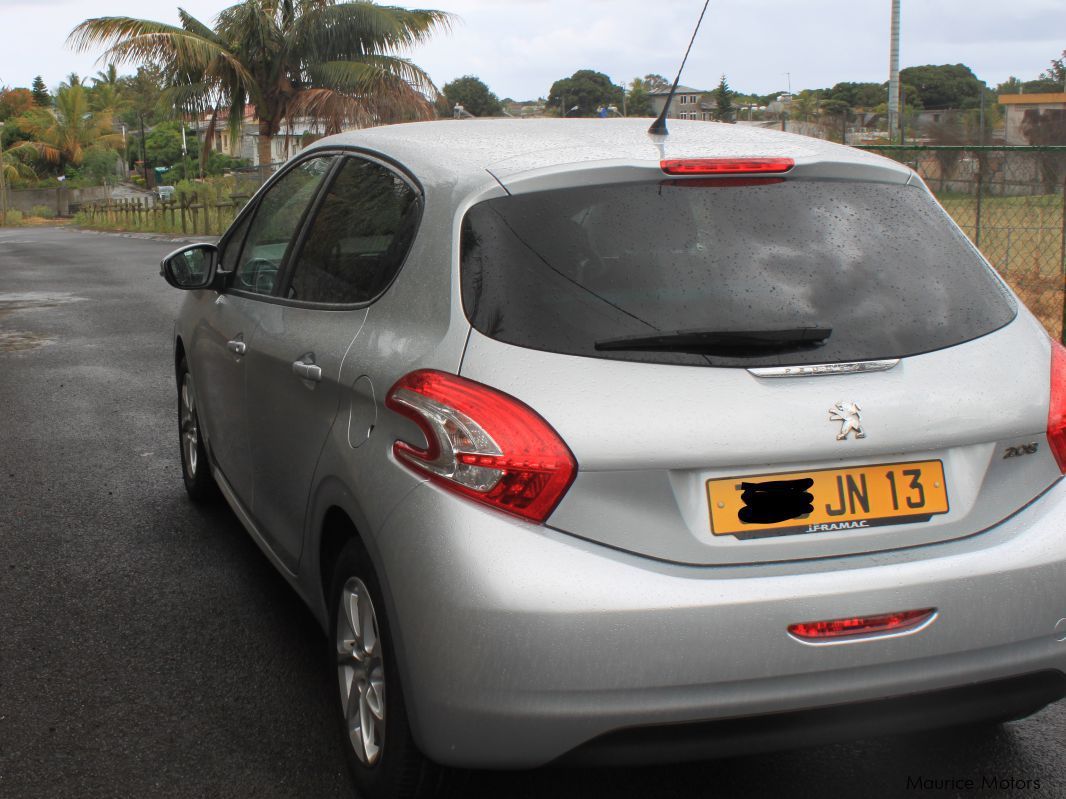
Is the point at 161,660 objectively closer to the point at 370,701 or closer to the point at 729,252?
the point at 370,701

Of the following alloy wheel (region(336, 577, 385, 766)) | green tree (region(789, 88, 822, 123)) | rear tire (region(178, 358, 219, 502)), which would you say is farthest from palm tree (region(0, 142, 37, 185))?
alloy wheel (region(336, 577, 385, 766))

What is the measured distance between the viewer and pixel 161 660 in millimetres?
3988

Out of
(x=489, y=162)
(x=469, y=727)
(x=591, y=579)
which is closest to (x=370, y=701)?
(x=469, y=727)

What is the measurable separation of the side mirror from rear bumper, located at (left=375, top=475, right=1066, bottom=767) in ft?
7.68

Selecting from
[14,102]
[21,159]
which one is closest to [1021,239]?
[21,159]

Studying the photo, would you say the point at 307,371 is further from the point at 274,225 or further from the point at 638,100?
the point at 638,100

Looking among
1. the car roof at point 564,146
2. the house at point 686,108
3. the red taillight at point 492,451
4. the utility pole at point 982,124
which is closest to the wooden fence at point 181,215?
the house at point 686,108

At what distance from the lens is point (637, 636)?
95.4 inches

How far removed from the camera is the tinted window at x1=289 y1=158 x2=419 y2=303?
3170 millimetres

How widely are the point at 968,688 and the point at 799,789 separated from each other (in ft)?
2.08

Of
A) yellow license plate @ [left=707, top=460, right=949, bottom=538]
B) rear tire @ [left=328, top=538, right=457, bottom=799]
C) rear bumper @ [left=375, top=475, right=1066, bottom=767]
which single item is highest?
yellow license plate @ [left=707, top=460, right=949, bottom=538]

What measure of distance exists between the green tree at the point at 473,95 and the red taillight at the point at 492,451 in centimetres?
9366

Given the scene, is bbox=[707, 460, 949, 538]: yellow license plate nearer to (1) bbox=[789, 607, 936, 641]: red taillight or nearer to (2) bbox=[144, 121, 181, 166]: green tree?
(1) bbox=[789, 607, 936, 641]: red taillight

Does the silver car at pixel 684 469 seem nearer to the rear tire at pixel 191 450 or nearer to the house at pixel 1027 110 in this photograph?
the rear tire at pixel 191 450
